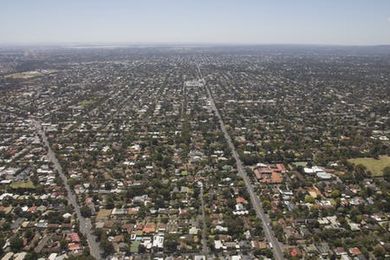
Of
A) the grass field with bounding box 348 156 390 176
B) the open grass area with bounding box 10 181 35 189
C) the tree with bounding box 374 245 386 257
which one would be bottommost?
the open grass area with bounding box 10 181 35 189

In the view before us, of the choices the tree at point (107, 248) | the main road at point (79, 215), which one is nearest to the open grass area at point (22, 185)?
the main road at point (79, 215)

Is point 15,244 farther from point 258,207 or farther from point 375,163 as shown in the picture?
point 375,163

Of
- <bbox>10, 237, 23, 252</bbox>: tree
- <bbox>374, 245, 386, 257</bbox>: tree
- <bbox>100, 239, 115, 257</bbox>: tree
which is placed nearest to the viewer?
<bbox>374, 245, 386, 257</bbox>: tree

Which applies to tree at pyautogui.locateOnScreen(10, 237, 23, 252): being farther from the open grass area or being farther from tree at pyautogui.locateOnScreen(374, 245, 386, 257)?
tree at pyautogui.locateOnScreen(374, 245, 386, 257)

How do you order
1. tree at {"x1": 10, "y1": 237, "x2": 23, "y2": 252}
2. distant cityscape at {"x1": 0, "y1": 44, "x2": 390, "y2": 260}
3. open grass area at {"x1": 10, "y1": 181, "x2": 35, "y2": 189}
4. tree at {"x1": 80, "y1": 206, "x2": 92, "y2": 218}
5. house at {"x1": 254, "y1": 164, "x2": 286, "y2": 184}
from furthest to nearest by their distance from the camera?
1. house at {"x1": 254, "y1": 164, "x2": 286, "y2": 184}
2. open grass area at {"x1": 10, "y1": 181, "x2": 35, "y2": 189}
3. tree at {"x1": 80, "y1": 206, "x2": 92, "y2": 218}
4. distant cityscape at {"x1": 0, "y1": 44, "x2": 390, "y2": 260}
5. tree at {"x1": 10, "y1": 237, "x2": 23, "y2": 252}

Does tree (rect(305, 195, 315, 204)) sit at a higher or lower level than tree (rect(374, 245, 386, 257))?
lower

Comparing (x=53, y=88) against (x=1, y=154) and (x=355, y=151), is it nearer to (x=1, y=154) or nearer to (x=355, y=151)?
(x=1, y=154)

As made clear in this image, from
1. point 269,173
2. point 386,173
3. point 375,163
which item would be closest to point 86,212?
point 269,173

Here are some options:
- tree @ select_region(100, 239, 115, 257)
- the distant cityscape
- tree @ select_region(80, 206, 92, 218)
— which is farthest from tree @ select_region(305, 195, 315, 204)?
tree @ select_region(80, 206, 92, 218)

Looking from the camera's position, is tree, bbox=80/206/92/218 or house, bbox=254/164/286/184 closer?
tree, bbox=80/206/92/218
